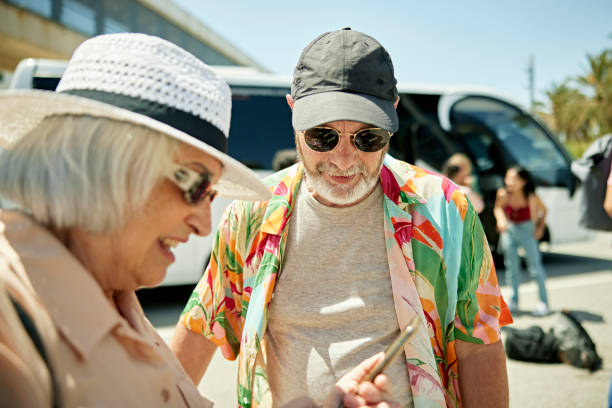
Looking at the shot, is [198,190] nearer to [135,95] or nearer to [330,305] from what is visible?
[135,95]

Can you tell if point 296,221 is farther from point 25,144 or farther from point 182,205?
point 25,144

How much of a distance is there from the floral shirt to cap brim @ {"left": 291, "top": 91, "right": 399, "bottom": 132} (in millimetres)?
244

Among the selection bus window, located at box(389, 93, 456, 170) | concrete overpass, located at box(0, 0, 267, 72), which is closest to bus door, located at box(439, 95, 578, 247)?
bus window, located at box(389, 93, 456, 170)

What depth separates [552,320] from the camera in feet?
16.8

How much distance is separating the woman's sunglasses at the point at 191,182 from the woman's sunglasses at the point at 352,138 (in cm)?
71

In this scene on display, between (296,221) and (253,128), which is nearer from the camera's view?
(296,221)

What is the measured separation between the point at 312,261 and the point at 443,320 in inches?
19.3

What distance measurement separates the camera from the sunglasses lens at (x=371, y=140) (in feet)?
5.58

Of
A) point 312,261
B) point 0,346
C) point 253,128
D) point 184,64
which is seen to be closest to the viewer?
point 0,346

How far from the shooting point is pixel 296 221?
67.6 inches

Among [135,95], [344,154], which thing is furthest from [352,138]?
[135,95]

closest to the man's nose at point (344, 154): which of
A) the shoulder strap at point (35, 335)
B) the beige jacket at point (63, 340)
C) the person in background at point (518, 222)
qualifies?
the beige jacket at point (63, 340)

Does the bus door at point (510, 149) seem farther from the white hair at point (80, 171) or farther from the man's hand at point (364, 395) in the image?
the white hair at point (80, 171)

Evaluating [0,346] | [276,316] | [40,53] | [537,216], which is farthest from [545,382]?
[40,53]
